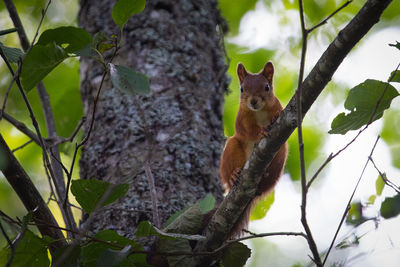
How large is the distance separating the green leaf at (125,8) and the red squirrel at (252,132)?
1072 mm

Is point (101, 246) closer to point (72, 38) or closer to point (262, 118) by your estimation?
point (72, 38)

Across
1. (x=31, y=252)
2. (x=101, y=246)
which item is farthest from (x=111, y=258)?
(x=31, y=252)

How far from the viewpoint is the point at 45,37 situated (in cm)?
133

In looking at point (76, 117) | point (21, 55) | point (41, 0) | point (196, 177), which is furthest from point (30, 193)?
point (41, 0)

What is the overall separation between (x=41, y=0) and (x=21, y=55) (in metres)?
Result: 2.77

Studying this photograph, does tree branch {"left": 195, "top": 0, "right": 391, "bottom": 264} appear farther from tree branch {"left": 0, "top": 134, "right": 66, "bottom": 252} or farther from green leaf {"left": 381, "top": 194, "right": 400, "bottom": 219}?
tree branch {"left": 0, "top": 134, "right": 66, "bottom": 252}

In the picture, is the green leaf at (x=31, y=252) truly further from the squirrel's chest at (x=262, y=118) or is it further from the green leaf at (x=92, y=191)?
the squirrel's chest at (x=262, y=118)

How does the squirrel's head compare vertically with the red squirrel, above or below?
above

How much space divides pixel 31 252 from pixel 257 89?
1.42 metres

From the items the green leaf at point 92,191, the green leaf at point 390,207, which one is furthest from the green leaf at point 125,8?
the green leaf at point 390,207

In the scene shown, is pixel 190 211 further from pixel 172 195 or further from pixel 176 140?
pixel 176 140

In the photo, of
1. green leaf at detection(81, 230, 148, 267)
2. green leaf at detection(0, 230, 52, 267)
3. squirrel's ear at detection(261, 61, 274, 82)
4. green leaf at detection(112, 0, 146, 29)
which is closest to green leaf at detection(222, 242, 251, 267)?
green leaf at detection(81, 230, 148, 267)

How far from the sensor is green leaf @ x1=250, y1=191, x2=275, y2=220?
2395 millimetres

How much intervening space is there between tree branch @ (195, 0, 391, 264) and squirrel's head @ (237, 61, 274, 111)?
78 centimetres
